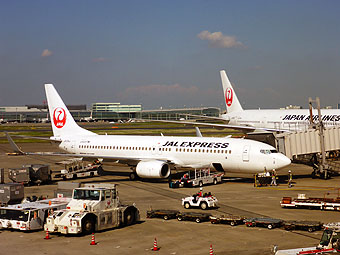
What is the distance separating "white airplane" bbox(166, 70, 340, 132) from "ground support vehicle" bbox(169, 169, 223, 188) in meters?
18.8

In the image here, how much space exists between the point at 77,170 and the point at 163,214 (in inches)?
935

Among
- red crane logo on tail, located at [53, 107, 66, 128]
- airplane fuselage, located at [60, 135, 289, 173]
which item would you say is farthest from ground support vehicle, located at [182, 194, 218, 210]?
red crane logo on tail, located at [53, 107, 66, 128]

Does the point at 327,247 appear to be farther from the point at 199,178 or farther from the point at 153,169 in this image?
the point at 153,169

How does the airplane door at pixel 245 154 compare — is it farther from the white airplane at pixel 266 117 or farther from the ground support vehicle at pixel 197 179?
the white airplane at pixel 266 117

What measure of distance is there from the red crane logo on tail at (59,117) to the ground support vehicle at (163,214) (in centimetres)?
2736

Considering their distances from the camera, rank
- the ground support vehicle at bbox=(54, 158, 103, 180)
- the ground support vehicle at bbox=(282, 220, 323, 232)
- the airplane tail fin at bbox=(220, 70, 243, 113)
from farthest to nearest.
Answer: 1. the airplane tail fin at bbox=(220, 70, 243, 113)
2. the ground support vehicle at bbox=(54, 158, 103, 180)
3. the ground support vehicle at bbox=(282, 220, 323, 232)

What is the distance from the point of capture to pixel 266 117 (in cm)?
7494

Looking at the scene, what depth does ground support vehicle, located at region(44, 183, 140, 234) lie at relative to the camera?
997 inches

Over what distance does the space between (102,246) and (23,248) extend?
12.1 feet

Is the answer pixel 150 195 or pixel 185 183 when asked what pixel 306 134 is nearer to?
pixel 185 183

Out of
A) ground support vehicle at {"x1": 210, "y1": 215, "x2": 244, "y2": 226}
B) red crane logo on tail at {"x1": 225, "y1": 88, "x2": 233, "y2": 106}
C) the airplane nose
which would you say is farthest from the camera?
red crane logo on tail at {"x1": 225, "y1": 88, "x2": 233, "y2": 106}

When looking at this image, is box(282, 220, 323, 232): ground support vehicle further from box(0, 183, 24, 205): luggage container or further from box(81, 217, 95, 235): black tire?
box(0, 183, 24, 205): luggage container

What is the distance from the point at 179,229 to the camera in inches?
1057

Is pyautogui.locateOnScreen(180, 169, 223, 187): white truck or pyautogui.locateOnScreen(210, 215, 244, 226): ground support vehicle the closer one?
pyautogui.locateOnScreen(210, 215, 244, 226): ground support vehicle
